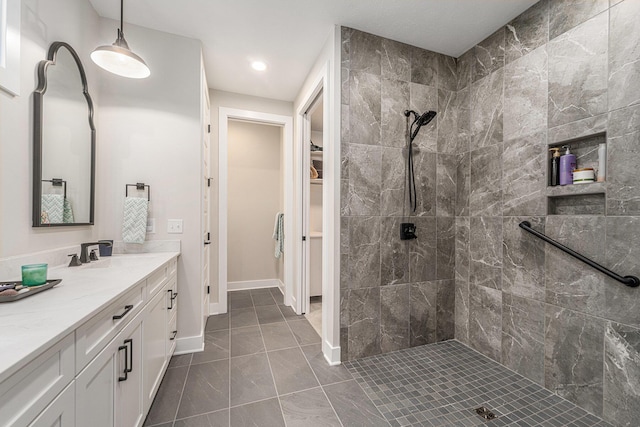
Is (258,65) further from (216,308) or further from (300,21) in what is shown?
(216,308)

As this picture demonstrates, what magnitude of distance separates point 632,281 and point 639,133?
2.57ft

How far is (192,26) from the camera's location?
2010 mm

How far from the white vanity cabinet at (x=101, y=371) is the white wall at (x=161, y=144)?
469 mm

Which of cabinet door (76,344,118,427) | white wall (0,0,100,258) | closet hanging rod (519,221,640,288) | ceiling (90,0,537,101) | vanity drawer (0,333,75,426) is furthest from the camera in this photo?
ceiling (90,0,537,101)

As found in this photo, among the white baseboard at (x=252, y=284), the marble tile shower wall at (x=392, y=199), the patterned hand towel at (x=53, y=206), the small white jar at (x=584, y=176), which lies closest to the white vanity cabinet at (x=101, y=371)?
the patterned hand towel at (x=53, y=206)

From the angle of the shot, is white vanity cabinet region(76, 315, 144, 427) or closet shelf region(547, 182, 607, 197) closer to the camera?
white vanity cabinet region(76, 315, 144, 427)

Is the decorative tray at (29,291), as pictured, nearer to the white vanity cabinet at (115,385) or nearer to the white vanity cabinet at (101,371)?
the white vanity cabinet at (101,371)

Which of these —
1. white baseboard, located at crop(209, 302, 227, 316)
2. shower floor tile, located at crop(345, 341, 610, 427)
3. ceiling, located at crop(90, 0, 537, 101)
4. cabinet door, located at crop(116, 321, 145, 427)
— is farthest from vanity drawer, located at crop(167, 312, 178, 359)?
ceiling, located at crop(90, 0, 537, 101)

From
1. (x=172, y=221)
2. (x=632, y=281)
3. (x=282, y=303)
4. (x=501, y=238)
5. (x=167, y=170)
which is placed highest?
(x=167, y=170)

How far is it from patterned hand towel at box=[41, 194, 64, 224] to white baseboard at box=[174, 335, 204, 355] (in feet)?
4.22

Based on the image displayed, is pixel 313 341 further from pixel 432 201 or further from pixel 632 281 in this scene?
pixel 632 281

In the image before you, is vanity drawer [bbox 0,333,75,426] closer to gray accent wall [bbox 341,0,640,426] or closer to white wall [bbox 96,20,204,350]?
white wall [bbox 96,20,204,350]

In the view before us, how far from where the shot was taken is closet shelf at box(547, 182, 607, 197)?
4.76 feet

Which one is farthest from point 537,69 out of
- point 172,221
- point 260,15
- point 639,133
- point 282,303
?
point 282,303
